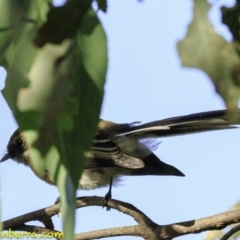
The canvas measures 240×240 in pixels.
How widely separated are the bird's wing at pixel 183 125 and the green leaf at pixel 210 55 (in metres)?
1.02

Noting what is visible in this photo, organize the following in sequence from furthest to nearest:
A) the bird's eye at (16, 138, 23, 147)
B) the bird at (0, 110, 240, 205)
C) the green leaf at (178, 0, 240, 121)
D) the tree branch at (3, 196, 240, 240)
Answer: the bird's eye at (16, 138, 23, 147), the bird at (0, 110, 240, 205), the tree branch at (3, 196, 240, 240), the green leaf at (178, 0, 240, 121)

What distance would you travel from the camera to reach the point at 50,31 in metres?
0.73

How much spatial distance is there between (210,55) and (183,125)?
1824 mm

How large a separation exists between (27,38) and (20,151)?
2.86 m

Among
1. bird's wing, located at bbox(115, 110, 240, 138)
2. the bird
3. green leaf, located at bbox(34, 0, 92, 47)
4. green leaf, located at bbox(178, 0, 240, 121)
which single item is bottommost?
the bird

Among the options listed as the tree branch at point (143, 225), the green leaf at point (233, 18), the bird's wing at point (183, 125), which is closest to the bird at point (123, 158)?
the bird's wing at point (183, 125)

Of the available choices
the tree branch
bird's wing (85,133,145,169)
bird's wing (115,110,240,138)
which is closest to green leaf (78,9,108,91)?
the tree branch

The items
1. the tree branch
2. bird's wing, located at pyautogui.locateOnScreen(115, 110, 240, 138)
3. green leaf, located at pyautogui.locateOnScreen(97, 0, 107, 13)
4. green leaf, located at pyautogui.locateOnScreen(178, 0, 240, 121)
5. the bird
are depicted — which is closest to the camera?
green leaf, located at pyautogui.locateOnScreen(178, 0, 240, 121)

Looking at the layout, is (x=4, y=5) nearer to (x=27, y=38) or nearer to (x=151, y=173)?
(x=27, y=38)

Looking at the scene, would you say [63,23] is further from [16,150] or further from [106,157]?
[16,150]

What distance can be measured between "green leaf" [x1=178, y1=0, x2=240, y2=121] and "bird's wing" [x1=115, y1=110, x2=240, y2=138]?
40.1 inches

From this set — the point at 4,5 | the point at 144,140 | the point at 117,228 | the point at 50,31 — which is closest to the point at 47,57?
the point at 50,31

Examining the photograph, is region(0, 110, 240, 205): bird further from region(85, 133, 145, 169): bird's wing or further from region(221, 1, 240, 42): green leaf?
region(221, 1, 240, 42): green leaf

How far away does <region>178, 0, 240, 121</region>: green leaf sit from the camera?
689mm
